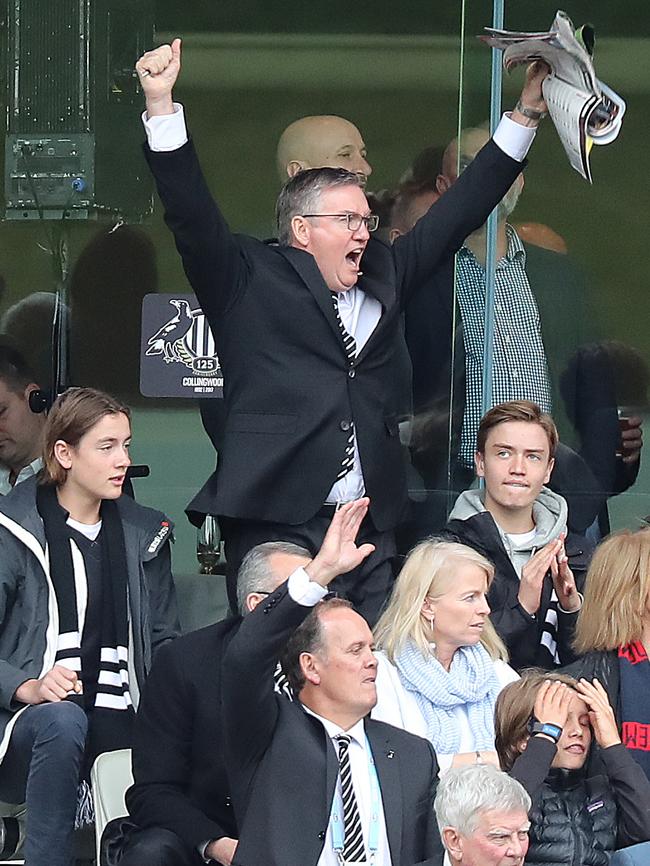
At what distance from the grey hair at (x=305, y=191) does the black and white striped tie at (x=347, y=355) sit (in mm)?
219

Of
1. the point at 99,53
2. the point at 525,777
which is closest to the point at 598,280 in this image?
the point at 99,53

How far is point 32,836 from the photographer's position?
16.1 ft

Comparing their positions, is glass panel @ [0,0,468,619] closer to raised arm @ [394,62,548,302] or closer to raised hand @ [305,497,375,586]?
raised arm @ [394,62,548,302]

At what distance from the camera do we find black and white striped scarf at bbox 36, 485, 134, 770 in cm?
530

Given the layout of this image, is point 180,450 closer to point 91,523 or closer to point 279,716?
point 91,523

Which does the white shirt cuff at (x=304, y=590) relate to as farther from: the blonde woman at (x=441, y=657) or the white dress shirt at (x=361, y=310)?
the white dress shirt at (x=361, y=310)

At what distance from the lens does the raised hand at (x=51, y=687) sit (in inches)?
198

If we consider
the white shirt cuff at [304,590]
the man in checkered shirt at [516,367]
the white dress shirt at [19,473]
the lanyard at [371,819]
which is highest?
the man in checkered shirt at [516,367]

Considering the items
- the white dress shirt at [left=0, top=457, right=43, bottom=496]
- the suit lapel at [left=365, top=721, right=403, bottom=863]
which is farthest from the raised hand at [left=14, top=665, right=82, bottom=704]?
the white dress shirt at [left=0, top=457, right=43, bottom=496]

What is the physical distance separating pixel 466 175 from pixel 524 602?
112 cm

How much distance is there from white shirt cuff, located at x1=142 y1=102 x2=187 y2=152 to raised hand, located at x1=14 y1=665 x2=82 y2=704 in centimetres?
129

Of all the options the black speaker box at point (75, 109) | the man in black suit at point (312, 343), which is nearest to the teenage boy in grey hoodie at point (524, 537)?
the man in black suit at point (312, 343)

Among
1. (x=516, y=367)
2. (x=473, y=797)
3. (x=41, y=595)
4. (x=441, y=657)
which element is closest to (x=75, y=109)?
(x=516, y=367)

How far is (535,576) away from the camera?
536 centimetres
